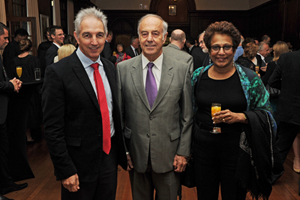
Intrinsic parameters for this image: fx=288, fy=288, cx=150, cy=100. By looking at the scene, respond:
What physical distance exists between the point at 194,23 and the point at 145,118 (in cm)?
1461

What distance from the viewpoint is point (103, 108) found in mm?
1779

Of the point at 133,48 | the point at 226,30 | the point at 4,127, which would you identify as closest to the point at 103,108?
the point at 226,30

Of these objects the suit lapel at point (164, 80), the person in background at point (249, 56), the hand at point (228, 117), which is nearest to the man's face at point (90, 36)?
the suit lapel at point (164, 80)

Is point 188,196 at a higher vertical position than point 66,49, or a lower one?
lower

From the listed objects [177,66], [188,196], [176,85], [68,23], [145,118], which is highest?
[68,23]

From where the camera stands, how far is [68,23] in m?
11.1

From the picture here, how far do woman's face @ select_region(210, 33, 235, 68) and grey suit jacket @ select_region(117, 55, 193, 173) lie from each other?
0.75ft

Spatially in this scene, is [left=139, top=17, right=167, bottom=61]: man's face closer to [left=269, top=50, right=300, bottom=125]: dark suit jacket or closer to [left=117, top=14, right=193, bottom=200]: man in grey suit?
[left=117, top=14, right=193, bottom=200]: man in grey suit

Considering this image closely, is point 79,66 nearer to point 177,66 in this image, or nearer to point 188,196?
point 177,66

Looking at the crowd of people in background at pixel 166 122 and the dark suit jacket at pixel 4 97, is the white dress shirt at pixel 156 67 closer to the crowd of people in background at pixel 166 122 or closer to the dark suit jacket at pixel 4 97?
the crowd of people in background at pixel 166 122

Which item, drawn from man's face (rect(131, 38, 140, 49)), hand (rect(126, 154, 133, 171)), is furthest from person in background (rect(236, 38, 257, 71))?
man's face (rect(131, 38, 140, 49))

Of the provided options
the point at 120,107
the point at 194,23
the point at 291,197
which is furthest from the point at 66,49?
the point at 194,23

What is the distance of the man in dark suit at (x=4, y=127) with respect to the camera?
119 inches

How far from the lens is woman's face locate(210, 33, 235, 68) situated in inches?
78.7
